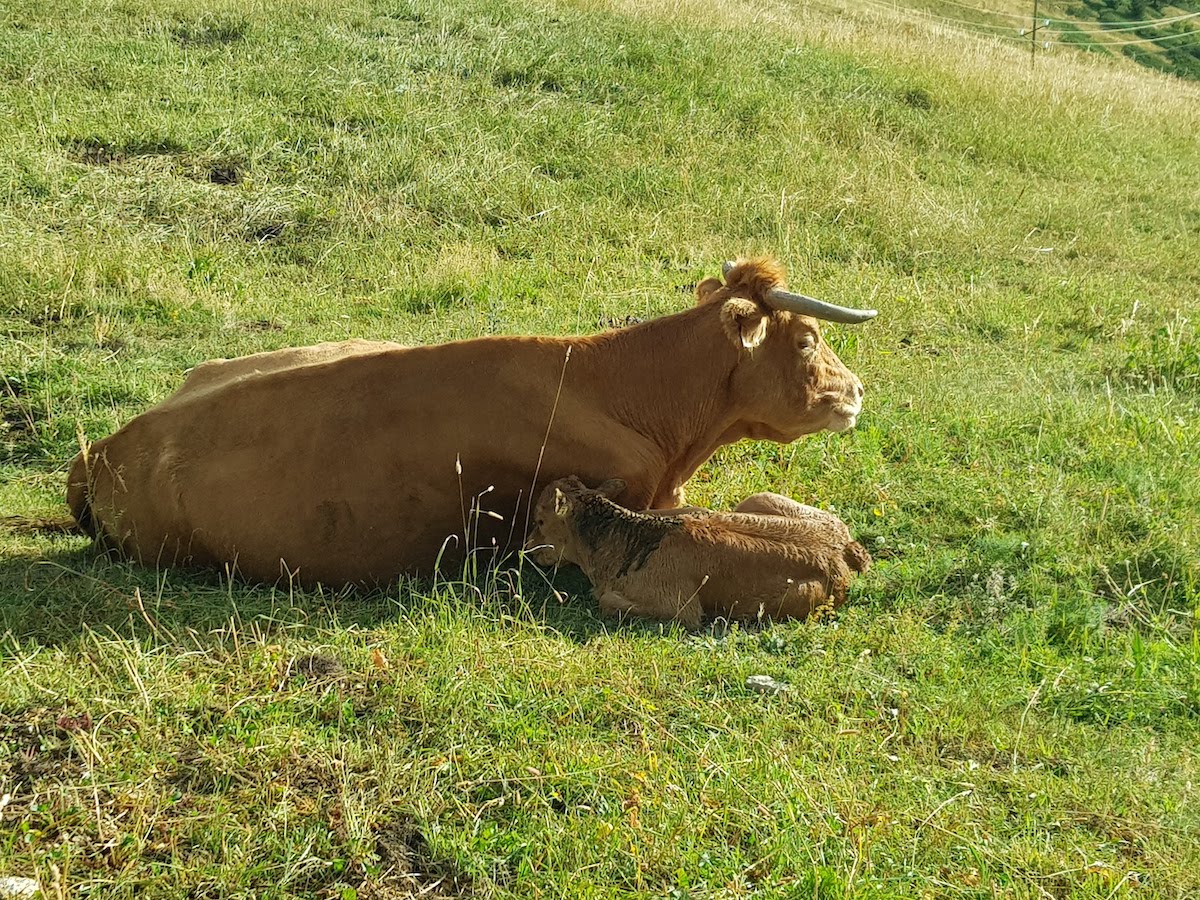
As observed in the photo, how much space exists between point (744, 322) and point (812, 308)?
407 millimetres

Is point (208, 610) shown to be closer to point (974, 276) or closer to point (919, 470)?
point (919, 470)

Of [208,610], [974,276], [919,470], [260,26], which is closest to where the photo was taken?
[208,610]

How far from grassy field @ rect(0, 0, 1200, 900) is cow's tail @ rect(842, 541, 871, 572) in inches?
5.9

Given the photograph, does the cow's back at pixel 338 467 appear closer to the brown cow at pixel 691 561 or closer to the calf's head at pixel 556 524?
the calf's head at pixel 556 524

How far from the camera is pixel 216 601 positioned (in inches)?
247

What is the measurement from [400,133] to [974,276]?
253 inches

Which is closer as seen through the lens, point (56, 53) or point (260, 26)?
point (56, 53)

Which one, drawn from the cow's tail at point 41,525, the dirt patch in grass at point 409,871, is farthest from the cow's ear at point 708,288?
the dirt patch in grass at point 409,871

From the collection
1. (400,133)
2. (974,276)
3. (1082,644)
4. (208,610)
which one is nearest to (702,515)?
(1082,644)

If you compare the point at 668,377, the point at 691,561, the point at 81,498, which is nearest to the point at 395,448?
the point at 691,561

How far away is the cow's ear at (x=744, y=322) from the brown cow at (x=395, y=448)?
1 centimetres

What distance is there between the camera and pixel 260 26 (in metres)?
16.3

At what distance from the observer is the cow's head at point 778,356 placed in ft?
24.9

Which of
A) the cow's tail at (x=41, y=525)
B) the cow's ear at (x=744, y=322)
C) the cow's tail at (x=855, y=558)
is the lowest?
the cow's tail at (x=41, y=525)
